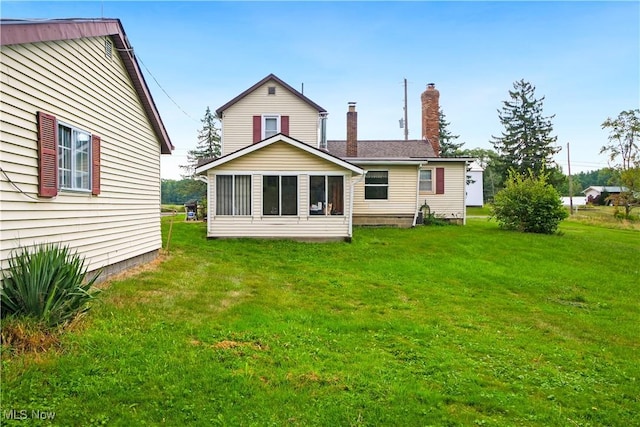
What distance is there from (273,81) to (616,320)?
1539 cm

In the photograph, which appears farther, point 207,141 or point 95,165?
point 207,141

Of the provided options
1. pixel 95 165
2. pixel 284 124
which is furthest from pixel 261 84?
pixel 95 165

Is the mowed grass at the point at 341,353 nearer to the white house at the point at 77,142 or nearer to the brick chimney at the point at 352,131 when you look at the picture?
the white house at the point at 77,142

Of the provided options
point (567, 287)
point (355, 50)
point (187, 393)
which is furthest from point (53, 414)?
point (355, 50)

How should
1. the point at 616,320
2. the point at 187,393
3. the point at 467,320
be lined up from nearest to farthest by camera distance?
the point at 187,393 → the point at 467,320 → the point at 616,320

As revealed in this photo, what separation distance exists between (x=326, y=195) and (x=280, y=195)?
5.13ft

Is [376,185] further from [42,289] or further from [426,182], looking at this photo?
[42,289]

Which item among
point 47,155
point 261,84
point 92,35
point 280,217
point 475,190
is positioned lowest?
point 280,217

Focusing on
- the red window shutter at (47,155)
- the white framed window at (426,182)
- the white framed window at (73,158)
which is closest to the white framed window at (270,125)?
the white framed window at (426,182)

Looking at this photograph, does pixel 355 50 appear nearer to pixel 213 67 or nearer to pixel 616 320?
pixel 213 67

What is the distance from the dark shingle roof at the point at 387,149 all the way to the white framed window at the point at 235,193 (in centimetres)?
707

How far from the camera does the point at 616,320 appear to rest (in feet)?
22.8

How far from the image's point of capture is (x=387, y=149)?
67.2 feet

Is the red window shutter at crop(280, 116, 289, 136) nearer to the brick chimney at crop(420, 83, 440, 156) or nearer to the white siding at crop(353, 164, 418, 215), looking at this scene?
the white siding at crop(353, 164, 418, 215)
